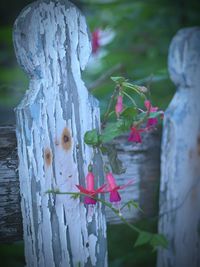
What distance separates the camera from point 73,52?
110 cm

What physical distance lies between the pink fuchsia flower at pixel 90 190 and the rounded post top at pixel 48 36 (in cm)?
34

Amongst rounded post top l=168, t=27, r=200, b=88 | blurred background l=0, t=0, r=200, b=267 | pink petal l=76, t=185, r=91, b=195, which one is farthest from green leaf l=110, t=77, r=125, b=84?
blurred background l=0, t=0, r=200, b=267

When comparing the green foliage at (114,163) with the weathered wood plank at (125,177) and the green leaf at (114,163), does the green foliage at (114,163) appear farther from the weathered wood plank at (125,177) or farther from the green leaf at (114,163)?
the weathered wood plank at (125,177)

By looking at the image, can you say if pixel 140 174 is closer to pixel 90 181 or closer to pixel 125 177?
pixel 125 177

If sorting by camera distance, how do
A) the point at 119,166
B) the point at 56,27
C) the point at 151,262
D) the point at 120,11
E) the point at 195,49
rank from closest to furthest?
the point at 56,27
the point at 119,166
the point at 195,49
the point at 151,262
the point at 120,11

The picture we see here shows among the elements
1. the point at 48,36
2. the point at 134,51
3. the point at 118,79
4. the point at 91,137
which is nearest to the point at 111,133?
the point at 91,137

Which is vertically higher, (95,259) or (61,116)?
(61,116)

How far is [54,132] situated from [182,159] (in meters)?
0.58

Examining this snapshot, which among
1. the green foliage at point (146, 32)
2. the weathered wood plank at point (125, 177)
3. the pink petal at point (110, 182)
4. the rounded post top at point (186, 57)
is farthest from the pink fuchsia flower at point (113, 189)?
the green foliage at point (146, 32)

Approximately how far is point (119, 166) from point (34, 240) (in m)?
0.35

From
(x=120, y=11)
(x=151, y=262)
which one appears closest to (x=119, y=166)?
(x=151, y=262)

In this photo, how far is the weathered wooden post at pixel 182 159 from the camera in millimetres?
1419

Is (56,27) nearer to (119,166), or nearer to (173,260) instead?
(119,166)

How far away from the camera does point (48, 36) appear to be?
1062 millimetres
